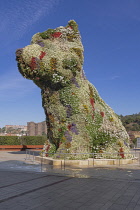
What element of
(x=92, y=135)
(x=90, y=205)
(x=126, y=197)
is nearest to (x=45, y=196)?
(x=90, y=205)

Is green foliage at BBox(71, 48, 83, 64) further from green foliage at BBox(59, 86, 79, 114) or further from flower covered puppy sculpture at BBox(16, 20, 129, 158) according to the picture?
green foliage at BBox(59, 86, 79, 114)

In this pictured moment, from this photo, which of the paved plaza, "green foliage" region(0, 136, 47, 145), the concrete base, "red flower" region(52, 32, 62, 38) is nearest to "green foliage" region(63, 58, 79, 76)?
"red flower" region(52, 32, 62, 38)

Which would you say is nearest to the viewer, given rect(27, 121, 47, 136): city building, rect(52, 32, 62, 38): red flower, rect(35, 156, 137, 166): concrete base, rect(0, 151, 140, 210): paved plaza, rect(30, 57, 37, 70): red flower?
rect(0, 151, 140, 210): paved plaza

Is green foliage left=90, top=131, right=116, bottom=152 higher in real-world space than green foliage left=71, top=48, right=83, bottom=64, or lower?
lower

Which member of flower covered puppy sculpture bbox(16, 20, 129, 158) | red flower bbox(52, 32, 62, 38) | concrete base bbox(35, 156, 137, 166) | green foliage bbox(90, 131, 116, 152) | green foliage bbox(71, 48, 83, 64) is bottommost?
concrete base bbox(35, 156, 137, 166)

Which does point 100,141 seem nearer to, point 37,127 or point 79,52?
point 79,52

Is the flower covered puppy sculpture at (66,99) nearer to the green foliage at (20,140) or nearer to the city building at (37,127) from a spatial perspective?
the green foliage at (20,140)

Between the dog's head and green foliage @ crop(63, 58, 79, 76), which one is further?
green foliage @ crop(63, 58, 79, 76)

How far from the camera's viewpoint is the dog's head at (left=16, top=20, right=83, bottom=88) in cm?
1235

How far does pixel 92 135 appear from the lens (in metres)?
12.7

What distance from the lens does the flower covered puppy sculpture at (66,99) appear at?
1235 centimetres

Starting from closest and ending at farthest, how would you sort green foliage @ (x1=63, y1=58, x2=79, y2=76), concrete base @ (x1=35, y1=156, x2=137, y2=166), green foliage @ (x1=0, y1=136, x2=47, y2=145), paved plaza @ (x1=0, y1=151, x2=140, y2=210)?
paved plaza @ (x1=0, y1=151, x2=140, y2=210), concrete base @ (x1=35, y1=156, x2=137, y2=166), green foliage @ (x1=63, y1=58, x2=79, y2=76), green foliage @ (x1=0, y1=136, x2=47, y2=145)

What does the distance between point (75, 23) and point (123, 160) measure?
8455 mm

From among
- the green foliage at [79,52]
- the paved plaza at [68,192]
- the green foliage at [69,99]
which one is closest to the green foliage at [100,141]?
the green foliage at [69,99]
